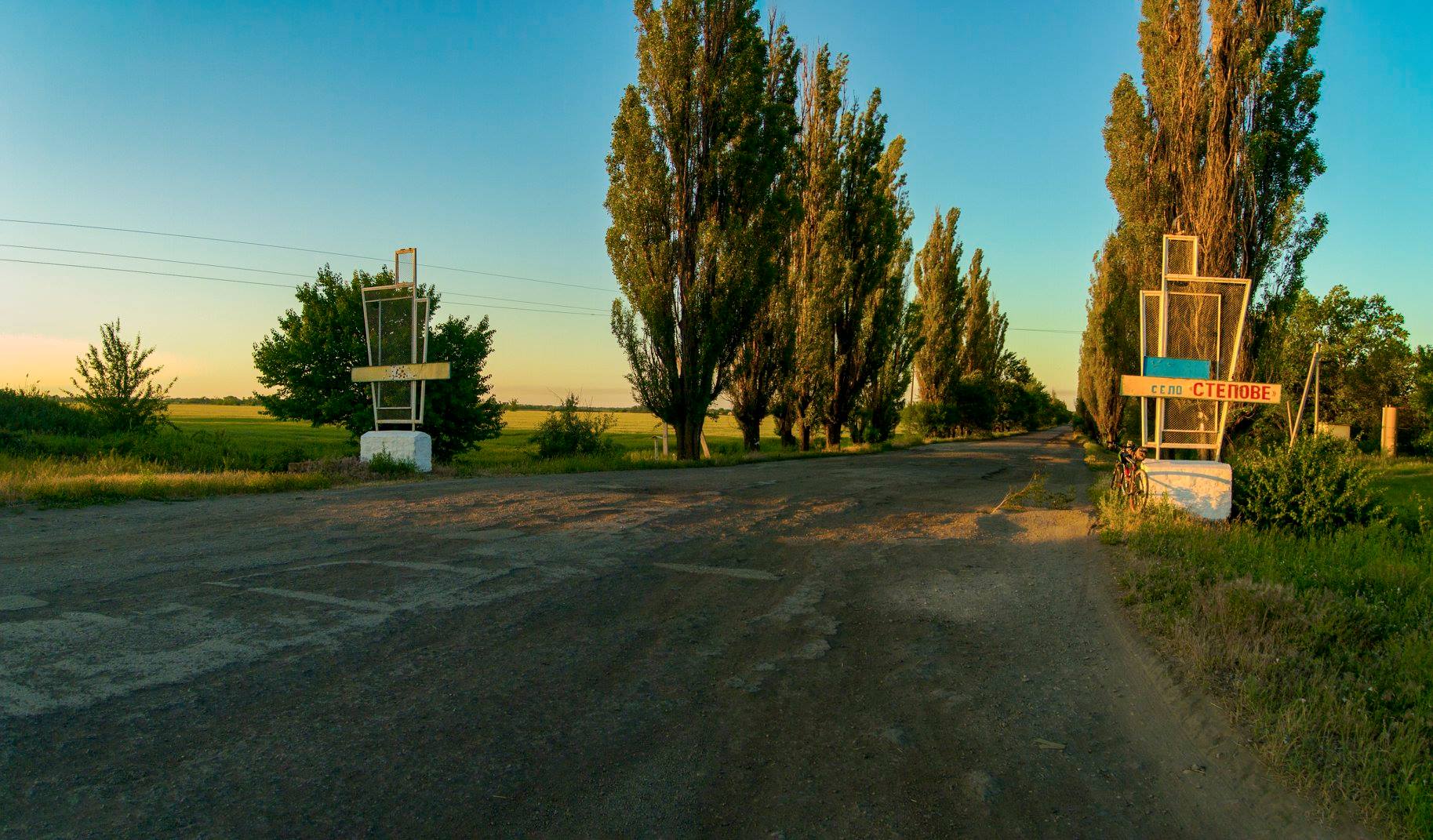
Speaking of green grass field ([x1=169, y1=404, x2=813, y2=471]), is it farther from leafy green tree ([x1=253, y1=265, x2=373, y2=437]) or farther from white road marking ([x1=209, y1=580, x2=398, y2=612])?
white road marking ([x1=209, y1=580, x2=398, y2=612])

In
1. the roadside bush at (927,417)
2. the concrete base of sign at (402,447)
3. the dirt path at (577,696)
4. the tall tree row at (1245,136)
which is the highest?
the tall tree row at (1245,136)

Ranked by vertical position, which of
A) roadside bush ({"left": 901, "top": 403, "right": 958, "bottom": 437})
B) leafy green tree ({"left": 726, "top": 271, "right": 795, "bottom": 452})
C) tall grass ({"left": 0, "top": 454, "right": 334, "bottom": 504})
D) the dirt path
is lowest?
the dirt path

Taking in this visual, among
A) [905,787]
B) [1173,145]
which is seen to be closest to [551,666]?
[905,787]

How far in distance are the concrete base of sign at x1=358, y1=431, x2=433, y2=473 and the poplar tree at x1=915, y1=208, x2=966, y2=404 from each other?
33487mm

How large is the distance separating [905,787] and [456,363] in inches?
1036

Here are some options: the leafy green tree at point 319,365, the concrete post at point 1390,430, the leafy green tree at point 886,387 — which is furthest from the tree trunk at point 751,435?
the concrete post at point 1390,430

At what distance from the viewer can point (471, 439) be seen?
27.6 meters

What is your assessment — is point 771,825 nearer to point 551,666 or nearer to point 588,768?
point 588,768

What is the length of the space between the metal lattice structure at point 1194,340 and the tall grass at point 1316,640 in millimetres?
2151

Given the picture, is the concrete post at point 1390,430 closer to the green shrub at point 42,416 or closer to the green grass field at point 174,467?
the green grass field at point 174,467

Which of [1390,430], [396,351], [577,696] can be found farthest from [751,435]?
[1390,430]

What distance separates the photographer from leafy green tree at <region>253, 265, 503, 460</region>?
87.3 feet

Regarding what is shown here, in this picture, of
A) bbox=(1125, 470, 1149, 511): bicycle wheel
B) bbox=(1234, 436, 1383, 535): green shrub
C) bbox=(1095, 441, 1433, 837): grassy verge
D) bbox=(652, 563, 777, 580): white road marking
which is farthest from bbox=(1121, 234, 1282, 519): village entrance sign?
bbox=(652, 563, 777, 580): white road marking

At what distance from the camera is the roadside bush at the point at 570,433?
25.5m
